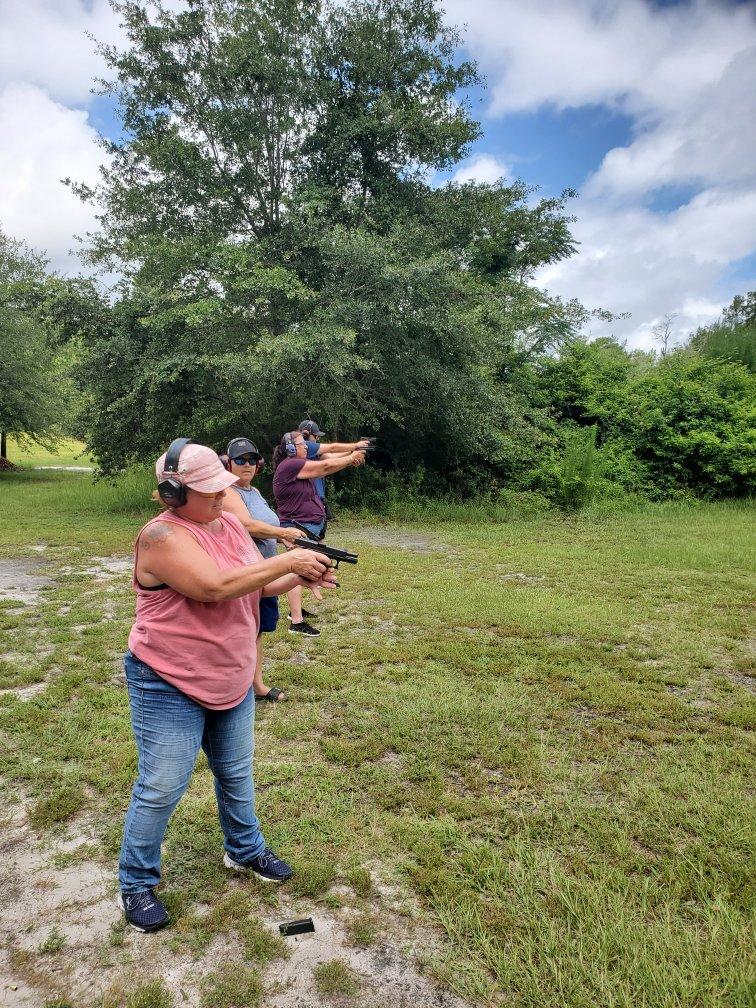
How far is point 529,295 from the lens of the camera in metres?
15.9

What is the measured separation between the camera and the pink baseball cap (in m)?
2.20

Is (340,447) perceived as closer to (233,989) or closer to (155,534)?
(155,534)

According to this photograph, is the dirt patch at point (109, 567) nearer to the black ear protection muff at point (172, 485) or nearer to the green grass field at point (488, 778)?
the green grass field at point (488, 778)

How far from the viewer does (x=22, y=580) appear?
817 cm

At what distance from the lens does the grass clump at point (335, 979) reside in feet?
7.14

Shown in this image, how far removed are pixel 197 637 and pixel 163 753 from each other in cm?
46

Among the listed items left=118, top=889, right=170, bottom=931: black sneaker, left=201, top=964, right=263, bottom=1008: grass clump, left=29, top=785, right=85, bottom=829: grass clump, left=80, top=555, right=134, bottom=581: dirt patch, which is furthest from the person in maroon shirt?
left=80, top=555, right=134, bottom=581: dirt patch

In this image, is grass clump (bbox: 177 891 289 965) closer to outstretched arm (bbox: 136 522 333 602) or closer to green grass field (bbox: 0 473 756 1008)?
green grass field (bbox: 0 473 756 1008)

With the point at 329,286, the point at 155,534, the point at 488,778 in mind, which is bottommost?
the point at 488,778

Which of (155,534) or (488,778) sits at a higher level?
(155,534)

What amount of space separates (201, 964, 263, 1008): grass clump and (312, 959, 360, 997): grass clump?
0.68 ft

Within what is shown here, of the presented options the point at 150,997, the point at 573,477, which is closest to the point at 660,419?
the point at 573,477

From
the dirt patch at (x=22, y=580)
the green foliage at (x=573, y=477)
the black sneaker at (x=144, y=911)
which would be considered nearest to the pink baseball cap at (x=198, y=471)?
the black sneaker at (x=144, y=911)

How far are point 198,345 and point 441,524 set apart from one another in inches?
243
